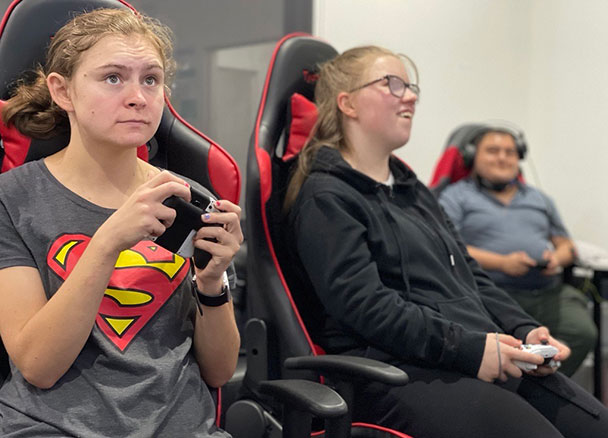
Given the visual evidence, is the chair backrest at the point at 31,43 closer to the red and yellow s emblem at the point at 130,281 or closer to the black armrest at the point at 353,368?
the red and yellow s emblem at the point at 130,281

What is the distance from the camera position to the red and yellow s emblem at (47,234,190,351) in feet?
3.83

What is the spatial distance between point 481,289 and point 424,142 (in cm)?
180

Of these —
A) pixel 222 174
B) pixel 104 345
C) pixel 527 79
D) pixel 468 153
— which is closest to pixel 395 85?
pixel 222 174

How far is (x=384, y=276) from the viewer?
1715 millimetres

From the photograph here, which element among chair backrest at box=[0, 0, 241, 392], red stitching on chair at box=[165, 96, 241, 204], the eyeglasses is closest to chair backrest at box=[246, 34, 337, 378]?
the eyeglasses

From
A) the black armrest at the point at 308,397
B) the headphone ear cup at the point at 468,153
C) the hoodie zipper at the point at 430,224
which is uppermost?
the hoodie zipper at the point at 430,224

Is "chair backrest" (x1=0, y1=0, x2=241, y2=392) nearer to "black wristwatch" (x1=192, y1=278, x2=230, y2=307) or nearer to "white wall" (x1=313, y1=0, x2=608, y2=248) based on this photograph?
"black wristwatch" (x1=192, y1=278, x2=230, y2=307)

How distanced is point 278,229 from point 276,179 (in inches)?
4.7

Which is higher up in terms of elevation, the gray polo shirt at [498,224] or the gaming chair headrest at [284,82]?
the gaming chair headrest at [284,82]

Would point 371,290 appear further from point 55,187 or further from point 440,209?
point 55,187

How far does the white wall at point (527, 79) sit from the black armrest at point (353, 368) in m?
2.18

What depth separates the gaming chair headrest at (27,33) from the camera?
1312mm

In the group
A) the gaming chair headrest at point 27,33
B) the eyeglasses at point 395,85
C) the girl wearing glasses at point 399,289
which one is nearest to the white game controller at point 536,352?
the girl wearing glasses at point 399,289

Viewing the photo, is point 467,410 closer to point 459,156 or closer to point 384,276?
point 384,276
